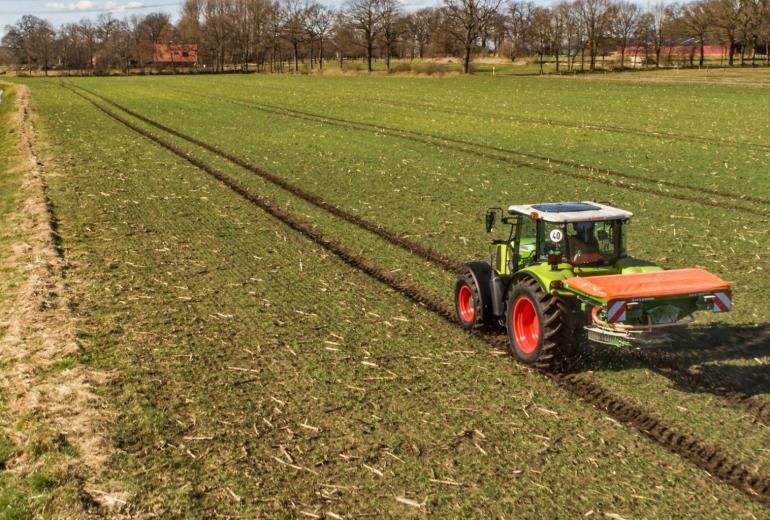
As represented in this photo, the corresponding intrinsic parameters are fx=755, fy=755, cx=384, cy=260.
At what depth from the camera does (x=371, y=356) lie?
30.7ft

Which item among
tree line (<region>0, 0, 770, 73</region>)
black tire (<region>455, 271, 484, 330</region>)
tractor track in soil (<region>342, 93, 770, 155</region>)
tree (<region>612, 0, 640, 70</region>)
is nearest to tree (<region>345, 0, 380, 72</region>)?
tree line (<region>0, 0, 770, 73</region>)

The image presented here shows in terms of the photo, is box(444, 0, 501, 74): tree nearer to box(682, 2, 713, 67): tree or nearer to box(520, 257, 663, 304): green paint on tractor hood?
box(682, 2, 713, 67): tree

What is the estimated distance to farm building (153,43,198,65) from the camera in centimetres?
16362

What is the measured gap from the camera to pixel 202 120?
40.5 meters

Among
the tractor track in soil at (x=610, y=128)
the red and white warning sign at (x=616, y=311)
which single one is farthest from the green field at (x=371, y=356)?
the tractor track in soil at (x=610, y=128)

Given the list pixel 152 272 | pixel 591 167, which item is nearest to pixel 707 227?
pixel 591 167

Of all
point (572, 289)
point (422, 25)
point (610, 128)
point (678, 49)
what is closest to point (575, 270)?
point (572, 289)

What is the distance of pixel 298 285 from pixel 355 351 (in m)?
3.01

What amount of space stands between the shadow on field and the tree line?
319ft

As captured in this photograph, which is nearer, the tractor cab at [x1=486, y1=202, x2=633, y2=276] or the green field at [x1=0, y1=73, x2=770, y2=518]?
the green field at [x1=0, y1=73, x2=770, y2=518]

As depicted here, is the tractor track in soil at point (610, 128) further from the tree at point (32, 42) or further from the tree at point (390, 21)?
the tree at point (32, 42)

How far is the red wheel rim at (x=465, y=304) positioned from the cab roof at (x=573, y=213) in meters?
1.30

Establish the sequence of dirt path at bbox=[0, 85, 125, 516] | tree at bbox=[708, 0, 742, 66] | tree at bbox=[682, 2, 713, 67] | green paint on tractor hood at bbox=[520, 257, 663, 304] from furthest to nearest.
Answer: tree at bbox=[682, 2, 713, 67]
tree at bbox=[708, 0, 742, 66]
green paint on tractor hood at bbox=[520, 257, 663, 304]
dirt path at bbox=[0, 85, 125, 516]

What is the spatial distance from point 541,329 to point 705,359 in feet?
7.29
